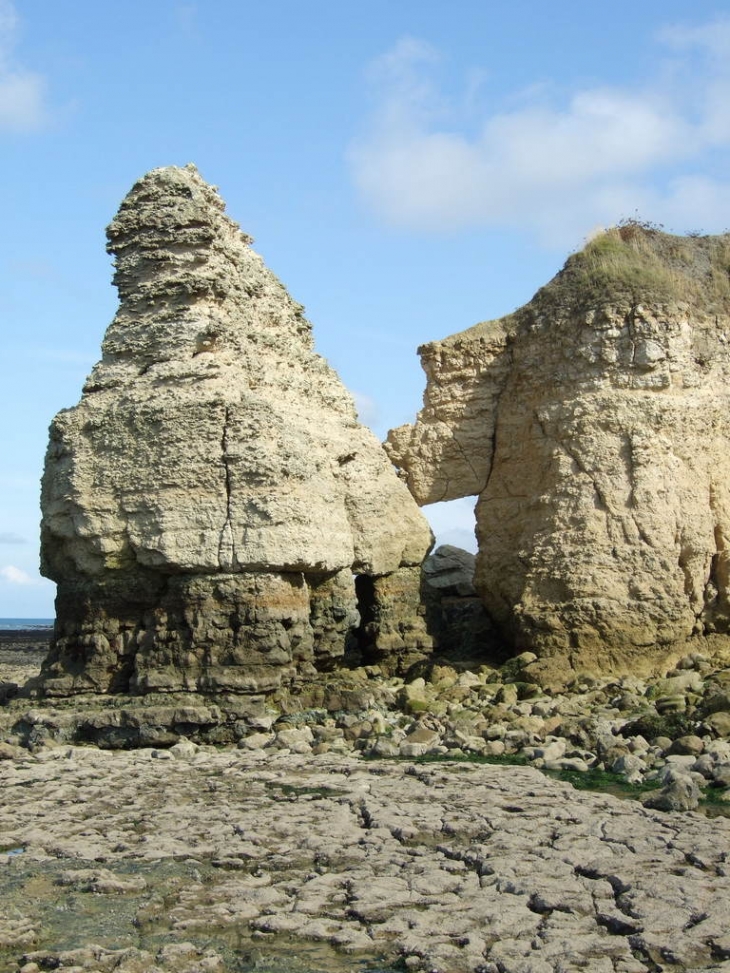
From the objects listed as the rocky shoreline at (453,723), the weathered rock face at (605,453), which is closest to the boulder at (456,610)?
the weathered rock face at (605,453)

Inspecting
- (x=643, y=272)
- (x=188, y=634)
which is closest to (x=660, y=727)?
(x=188, y=634)

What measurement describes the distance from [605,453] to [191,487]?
6.26 meters

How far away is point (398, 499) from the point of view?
677 inches

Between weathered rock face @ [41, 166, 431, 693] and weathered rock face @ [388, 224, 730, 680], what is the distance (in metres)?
3.05

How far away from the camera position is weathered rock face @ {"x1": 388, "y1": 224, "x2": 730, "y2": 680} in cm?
1609

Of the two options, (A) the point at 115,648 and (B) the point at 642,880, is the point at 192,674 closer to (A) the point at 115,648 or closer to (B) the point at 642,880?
(A) the point at 115,648

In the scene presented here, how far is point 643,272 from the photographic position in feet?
56.5

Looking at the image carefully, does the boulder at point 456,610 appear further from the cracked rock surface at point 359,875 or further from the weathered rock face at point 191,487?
the cracked rock surface at point 359,875

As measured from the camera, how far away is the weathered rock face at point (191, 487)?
13609mm

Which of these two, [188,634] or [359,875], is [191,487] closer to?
[188,634]

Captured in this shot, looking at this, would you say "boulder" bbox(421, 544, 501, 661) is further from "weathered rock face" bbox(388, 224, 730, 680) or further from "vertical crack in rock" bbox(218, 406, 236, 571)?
"vertical crack in rock" bbox(218, 406, 236, 571)

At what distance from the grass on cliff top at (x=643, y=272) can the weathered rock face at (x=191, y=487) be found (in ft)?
15.2

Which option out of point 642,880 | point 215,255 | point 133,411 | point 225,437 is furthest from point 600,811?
point 215,255

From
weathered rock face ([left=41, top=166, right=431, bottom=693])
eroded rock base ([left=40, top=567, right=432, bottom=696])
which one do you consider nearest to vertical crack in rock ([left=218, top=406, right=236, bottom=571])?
weathered rock face ([left=41, top=166, right=431, bottom=693])
